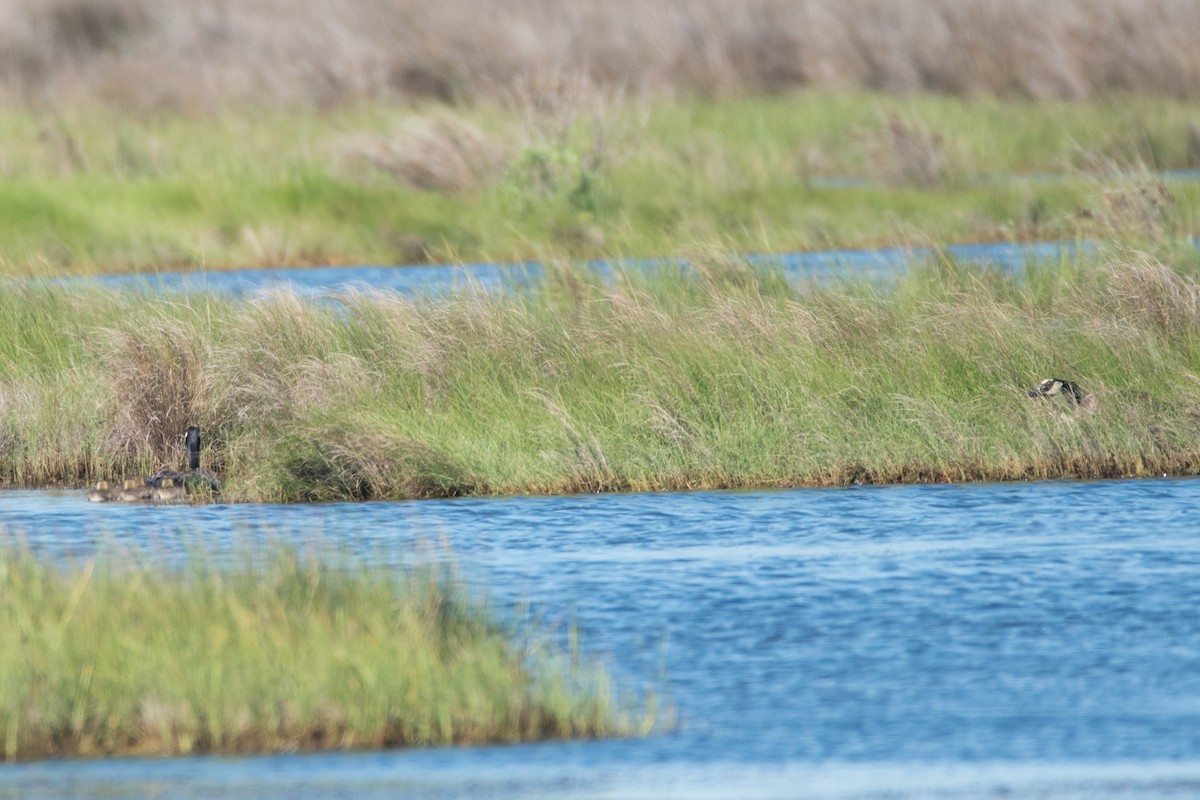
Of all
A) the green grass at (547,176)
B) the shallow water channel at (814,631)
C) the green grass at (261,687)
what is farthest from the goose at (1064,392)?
the green grass at (547,176)

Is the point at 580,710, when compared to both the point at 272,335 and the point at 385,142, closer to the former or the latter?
the point at 272,335

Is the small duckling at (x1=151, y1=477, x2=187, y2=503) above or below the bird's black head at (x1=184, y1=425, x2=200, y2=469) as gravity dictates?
below

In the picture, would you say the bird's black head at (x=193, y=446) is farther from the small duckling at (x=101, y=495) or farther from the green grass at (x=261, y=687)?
the green grass at (x=261, y=687)

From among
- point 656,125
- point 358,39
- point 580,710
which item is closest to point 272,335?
point 580,710

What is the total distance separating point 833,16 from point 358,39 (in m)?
8.39

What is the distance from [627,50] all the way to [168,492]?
2639 centimetres

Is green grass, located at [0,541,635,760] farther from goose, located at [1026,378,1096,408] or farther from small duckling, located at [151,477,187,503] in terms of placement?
goose, located at [1026,378,1096,408]

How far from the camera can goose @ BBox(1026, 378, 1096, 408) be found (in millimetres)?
13594

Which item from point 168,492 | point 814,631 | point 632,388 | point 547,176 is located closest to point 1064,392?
point 632,388

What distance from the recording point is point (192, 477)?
538 inches

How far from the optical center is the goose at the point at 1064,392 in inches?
535

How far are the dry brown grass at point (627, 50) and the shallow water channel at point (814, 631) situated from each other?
79.0ft

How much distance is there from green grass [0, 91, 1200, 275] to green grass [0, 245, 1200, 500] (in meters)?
9.61

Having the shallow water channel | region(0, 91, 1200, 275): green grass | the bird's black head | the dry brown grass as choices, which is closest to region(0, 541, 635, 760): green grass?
the shallow water channel
